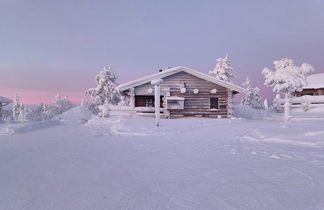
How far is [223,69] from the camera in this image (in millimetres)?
35656

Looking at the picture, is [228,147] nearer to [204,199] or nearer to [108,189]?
[204,199]

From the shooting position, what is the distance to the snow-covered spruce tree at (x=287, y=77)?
17859 mm

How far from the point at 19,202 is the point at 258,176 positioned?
13.3 feet

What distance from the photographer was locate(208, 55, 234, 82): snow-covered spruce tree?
35406 millimetres

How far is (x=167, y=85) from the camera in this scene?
19.3 meters

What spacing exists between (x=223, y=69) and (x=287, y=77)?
1808 centimetres

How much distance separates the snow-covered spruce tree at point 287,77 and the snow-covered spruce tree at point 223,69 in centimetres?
1575

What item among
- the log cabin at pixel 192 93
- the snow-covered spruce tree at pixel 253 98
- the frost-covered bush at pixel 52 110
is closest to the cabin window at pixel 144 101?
the log cabin at pixel 192 93

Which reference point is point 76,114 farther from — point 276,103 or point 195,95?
point 276,103

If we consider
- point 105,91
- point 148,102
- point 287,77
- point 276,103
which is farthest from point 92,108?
point 287,77

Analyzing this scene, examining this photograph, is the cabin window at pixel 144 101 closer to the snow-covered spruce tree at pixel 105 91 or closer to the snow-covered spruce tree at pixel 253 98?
the snow-covered spruce tree at pixel 105 91

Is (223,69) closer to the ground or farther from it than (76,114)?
farther from it

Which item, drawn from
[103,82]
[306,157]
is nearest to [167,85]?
[306,157]

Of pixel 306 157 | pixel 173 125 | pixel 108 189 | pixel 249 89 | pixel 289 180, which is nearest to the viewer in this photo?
pixel 108 189
